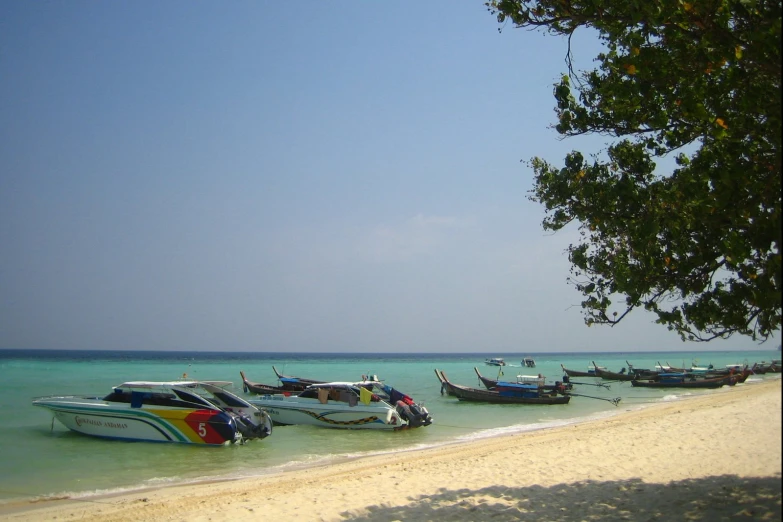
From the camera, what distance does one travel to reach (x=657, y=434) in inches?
707

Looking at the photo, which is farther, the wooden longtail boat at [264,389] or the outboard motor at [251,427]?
the wooden longtail boat at [264,389]

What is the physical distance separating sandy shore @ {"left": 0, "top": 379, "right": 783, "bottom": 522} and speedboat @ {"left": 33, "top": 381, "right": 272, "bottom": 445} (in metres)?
4.08

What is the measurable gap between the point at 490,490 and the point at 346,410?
40.0 feet

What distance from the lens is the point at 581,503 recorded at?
31.1ft

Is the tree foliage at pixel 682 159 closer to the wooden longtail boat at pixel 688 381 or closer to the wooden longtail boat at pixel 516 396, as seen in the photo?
the wooden longtail boat at pixel 516 396

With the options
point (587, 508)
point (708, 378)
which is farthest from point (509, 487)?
point (708, 378)

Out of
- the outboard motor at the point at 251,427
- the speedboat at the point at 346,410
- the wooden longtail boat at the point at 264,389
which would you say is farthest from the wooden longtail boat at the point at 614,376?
the outboard motor at the point at 251,427

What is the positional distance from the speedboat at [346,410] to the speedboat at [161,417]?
371cm

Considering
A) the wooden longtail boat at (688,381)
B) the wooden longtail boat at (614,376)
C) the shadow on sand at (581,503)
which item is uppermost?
the shadow on sand at (581,503)

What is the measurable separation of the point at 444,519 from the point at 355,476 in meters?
4.84

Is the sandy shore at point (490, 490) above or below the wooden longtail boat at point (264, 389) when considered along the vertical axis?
above

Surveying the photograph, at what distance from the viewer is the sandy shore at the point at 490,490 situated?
845 cm

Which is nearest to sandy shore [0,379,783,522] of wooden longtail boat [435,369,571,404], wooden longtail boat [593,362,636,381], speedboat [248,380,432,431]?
speedboat [248,380,432,431]

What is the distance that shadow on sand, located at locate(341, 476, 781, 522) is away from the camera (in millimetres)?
7605
